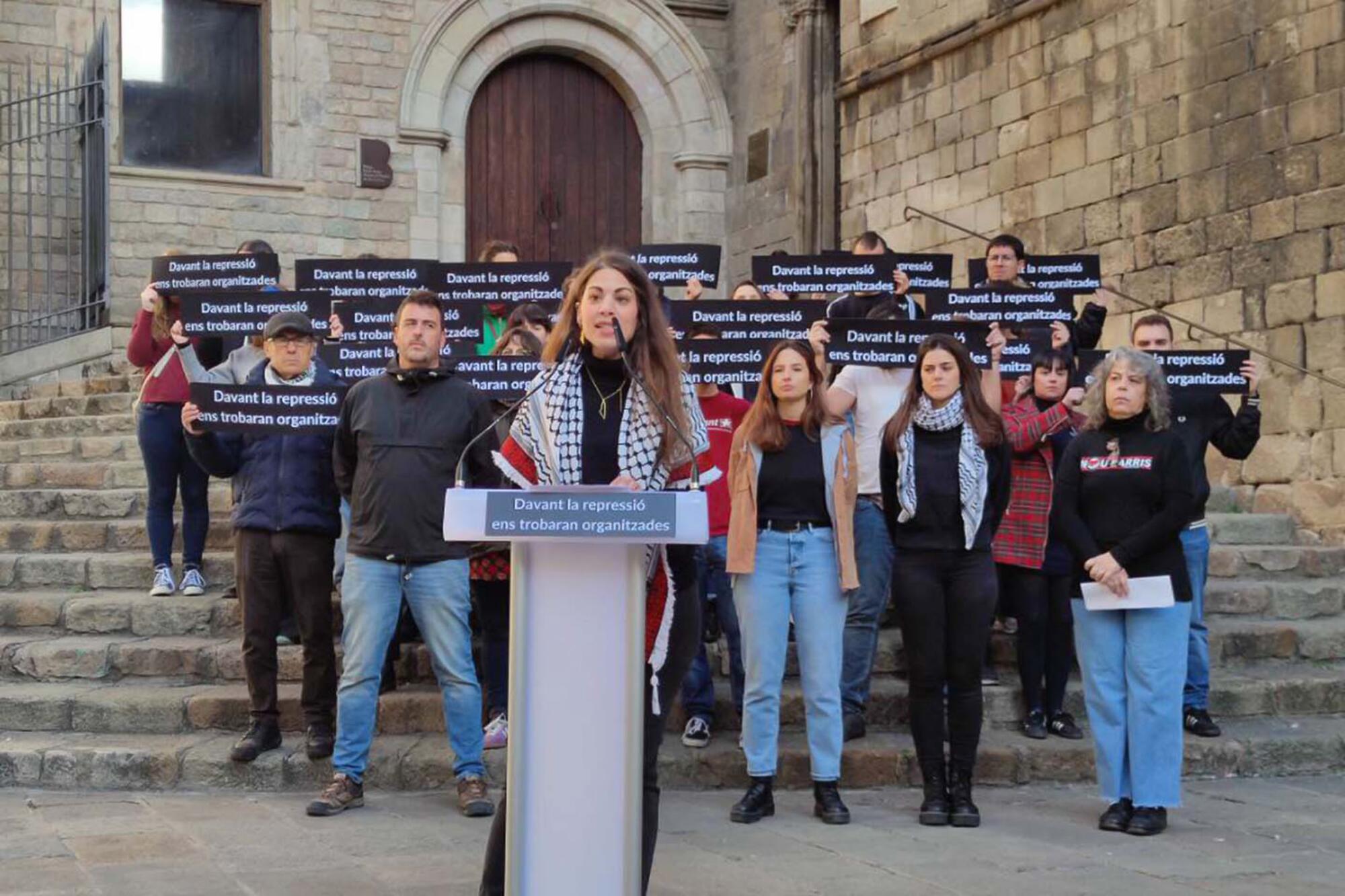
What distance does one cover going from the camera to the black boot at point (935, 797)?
6328 mm

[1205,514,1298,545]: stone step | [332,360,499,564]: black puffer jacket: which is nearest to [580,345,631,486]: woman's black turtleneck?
[332,360,499,564]: black puffer jacket

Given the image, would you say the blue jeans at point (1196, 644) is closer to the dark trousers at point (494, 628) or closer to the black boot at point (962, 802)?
the black boot at point (962, 802)

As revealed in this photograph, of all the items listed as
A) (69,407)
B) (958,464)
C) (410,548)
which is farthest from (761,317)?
(69,407)

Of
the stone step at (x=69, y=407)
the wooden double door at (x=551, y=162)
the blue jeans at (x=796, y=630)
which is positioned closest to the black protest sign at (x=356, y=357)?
the blue jeans at (x=796, y=630)

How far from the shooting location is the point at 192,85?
16.6 meters

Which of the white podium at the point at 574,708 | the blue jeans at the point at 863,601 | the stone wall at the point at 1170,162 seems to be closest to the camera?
the white podium at the point at 574,708

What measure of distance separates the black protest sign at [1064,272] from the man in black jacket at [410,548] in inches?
148

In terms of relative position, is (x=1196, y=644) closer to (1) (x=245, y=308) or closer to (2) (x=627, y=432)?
(2) (x=627, y=432)

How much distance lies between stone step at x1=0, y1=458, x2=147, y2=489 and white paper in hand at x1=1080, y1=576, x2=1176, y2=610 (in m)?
6.31

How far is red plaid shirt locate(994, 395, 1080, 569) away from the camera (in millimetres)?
7535

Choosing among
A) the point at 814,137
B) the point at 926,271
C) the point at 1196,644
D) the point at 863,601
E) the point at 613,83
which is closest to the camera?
the point at 863,601

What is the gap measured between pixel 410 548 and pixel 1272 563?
5.73 metres

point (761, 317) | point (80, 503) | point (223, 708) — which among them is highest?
point (761, 317)

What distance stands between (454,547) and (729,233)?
12287 mm
